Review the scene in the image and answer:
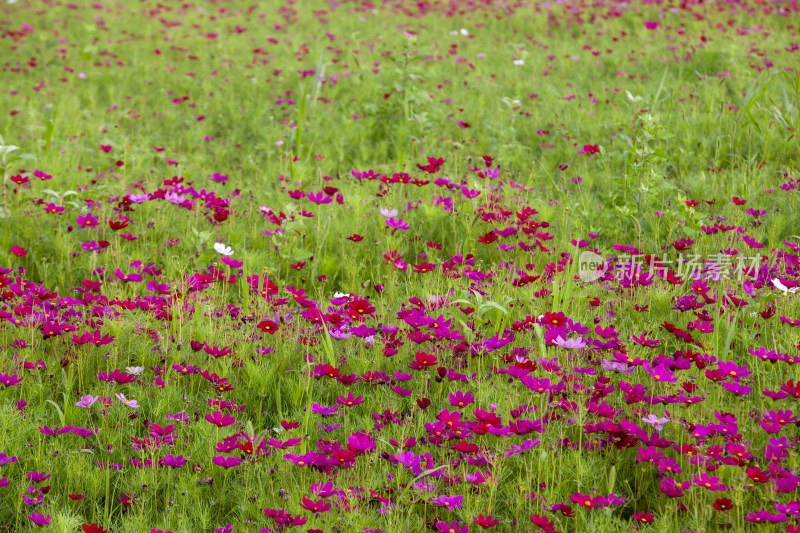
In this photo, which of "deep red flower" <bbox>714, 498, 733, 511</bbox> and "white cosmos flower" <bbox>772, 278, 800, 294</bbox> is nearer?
"deep red flower" <bbox>714, 498, 733, 511</bbox>

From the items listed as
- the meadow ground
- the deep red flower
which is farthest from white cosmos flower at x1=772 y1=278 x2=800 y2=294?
the deep red flower

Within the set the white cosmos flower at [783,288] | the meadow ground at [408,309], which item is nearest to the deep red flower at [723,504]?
the meadow ground at [408,309]

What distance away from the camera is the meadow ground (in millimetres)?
2113

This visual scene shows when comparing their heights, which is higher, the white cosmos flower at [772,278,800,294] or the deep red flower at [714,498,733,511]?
the white cosmos flower at [772,278,800,294]

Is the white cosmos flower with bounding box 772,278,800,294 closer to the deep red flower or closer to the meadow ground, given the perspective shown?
the meadow ground

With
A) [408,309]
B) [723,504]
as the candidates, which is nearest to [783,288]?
[723,504]

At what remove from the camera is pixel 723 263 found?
3555mm

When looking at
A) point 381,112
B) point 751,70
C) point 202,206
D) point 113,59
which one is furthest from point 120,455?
point 113,59

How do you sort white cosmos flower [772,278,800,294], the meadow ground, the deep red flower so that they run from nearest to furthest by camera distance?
1. the deep red flower
2. the meadow ground
3. white cosmos flower [772,278,800,294]

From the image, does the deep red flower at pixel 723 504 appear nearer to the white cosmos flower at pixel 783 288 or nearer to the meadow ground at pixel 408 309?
the meadow ground at pixel 408 309

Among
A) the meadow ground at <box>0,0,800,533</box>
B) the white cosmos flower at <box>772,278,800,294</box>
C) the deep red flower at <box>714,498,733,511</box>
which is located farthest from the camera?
the white cosmos flower at <box>772,278,800,294</box>

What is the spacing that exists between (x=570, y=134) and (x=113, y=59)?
661 cm

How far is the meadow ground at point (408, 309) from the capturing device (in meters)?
2.11

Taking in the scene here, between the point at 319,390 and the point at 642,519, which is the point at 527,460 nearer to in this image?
the point at 642,519
